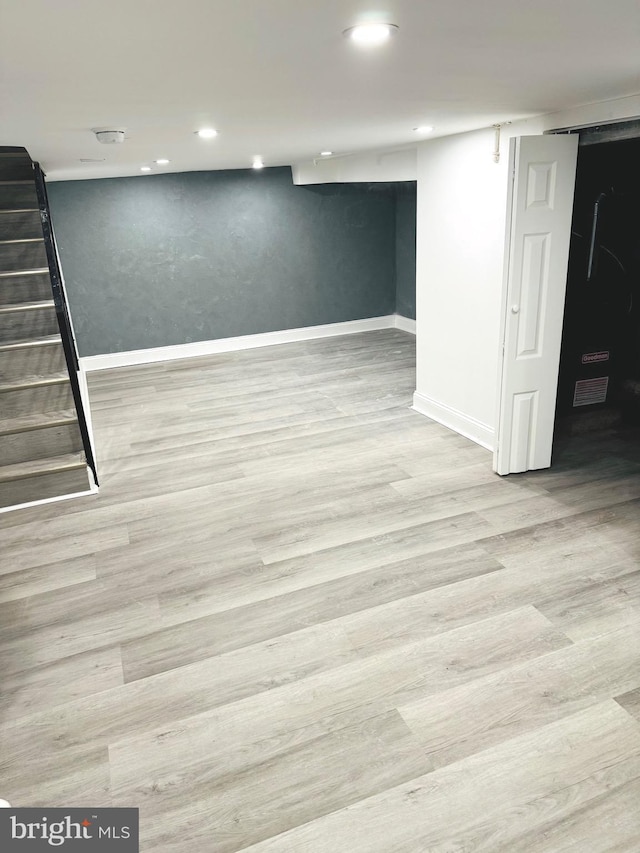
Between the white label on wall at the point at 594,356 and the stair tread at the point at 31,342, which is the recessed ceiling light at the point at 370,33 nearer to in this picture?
the stair tread at the point at 31,342

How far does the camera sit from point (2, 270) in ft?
14.5

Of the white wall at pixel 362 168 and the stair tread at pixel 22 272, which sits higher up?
the white wall at pixel 362 168

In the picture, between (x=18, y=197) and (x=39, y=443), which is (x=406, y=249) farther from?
(x=39, y=443)

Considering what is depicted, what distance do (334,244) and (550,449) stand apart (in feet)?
14.4

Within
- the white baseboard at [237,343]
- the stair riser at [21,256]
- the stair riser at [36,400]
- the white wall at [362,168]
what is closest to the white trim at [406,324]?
the white baseboard at [237,343]

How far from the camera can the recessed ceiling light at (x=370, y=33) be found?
1277 millimetres

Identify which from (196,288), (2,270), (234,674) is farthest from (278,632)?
(196,288)

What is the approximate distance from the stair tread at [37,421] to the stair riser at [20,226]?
1541 millimetres

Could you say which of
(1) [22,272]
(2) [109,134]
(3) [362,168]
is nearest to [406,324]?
(3) [362,168]

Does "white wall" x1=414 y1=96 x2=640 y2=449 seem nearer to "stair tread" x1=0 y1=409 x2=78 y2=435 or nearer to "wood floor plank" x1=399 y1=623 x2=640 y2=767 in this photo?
"wood floor plank" x1=399 y1=623 x2=640 y2=767

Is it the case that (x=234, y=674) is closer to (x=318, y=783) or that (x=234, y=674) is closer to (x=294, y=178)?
(x=318, y=783)

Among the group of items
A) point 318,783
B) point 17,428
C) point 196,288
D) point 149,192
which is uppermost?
point 149,192

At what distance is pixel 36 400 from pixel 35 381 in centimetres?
→ 13

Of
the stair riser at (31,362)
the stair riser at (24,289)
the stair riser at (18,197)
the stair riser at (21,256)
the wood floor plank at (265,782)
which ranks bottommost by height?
the wood floor plank at (265,782)
